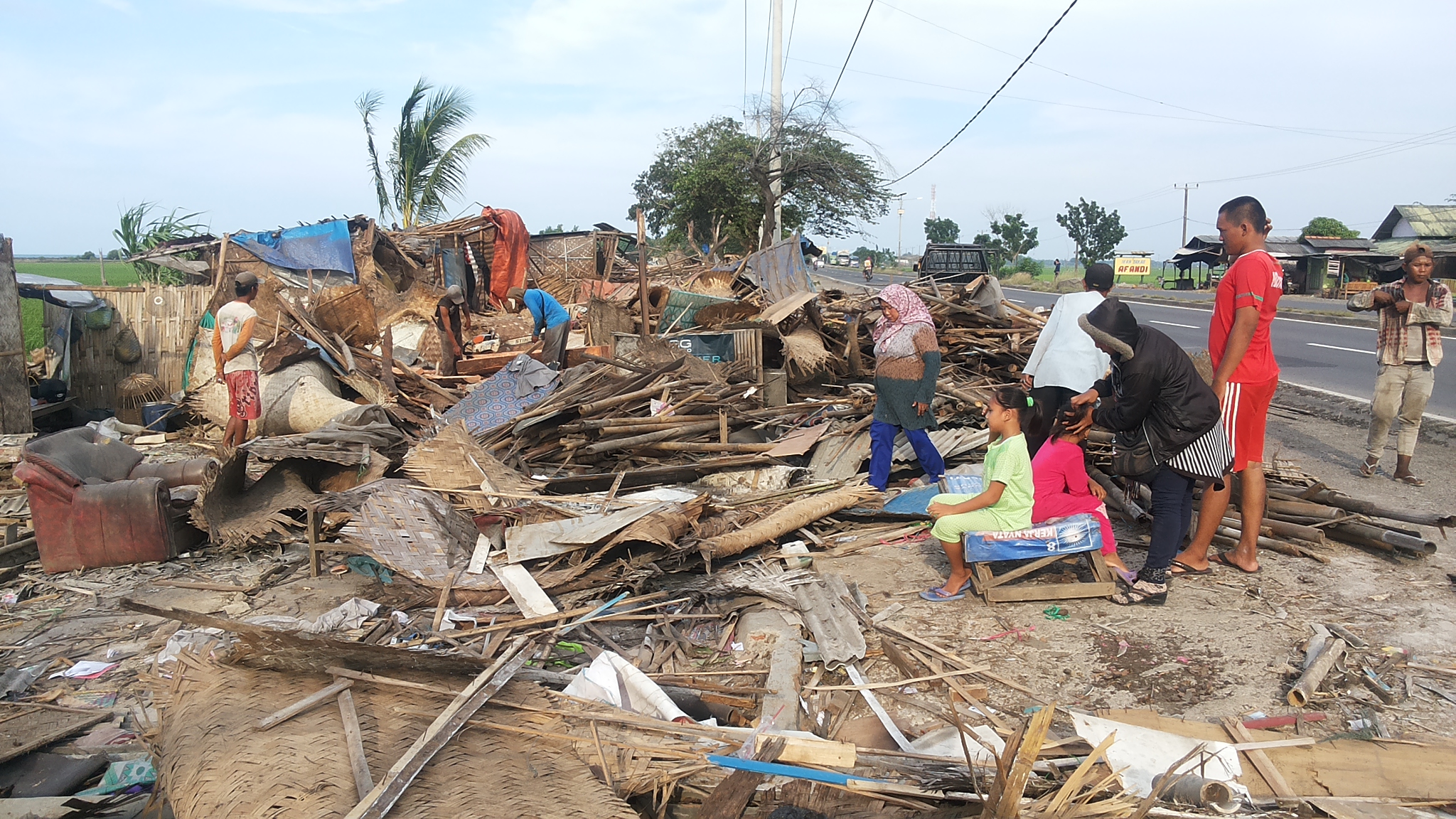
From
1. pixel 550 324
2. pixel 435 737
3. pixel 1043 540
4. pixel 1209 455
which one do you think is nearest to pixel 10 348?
pixel 550 324

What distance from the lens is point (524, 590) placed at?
456 centimetres

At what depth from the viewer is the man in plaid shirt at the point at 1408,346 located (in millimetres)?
6145

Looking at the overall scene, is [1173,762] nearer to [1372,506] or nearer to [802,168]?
[1372,506]

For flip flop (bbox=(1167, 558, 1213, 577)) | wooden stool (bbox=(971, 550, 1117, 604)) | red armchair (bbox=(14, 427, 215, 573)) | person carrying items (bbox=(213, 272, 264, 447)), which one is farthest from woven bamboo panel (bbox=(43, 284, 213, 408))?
flip flop (bbox=(1167, 558, 1213, 577))

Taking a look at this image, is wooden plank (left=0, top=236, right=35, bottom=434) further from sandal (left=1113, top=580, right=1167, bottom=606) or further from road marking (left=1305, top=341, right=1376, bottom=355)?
road marking (left=1305, top=341, right=1376, bottom=355)

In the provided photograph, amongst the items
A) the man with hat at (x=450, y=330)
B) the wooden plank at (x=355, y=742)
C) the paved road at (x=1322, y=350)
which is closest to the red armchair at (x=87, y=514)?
the wooden plank at (x=355, y=742)

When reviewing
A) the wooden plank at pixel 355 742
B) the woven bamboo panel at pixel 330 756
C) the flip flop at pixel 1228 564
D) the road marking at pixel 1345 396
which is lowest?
the flip flop at pixel 1228 564

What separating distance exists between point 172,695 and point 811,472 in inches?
180

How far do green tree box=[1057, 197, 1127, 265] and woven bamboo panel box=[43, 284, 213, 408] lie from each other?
64695mm

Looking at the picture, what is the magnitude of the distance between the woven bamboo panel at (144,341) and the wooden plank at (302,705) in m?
10.5

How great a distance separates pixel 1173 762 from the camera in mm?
2900

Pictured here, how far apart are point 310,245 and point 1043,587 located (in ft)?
45.1

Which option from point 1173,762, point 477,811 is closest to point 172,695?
point 477,811

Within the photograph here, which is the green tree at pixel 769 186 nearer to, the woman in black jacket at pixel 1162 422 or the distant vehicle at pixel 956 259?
the distant vehicle at pixel 956 259
